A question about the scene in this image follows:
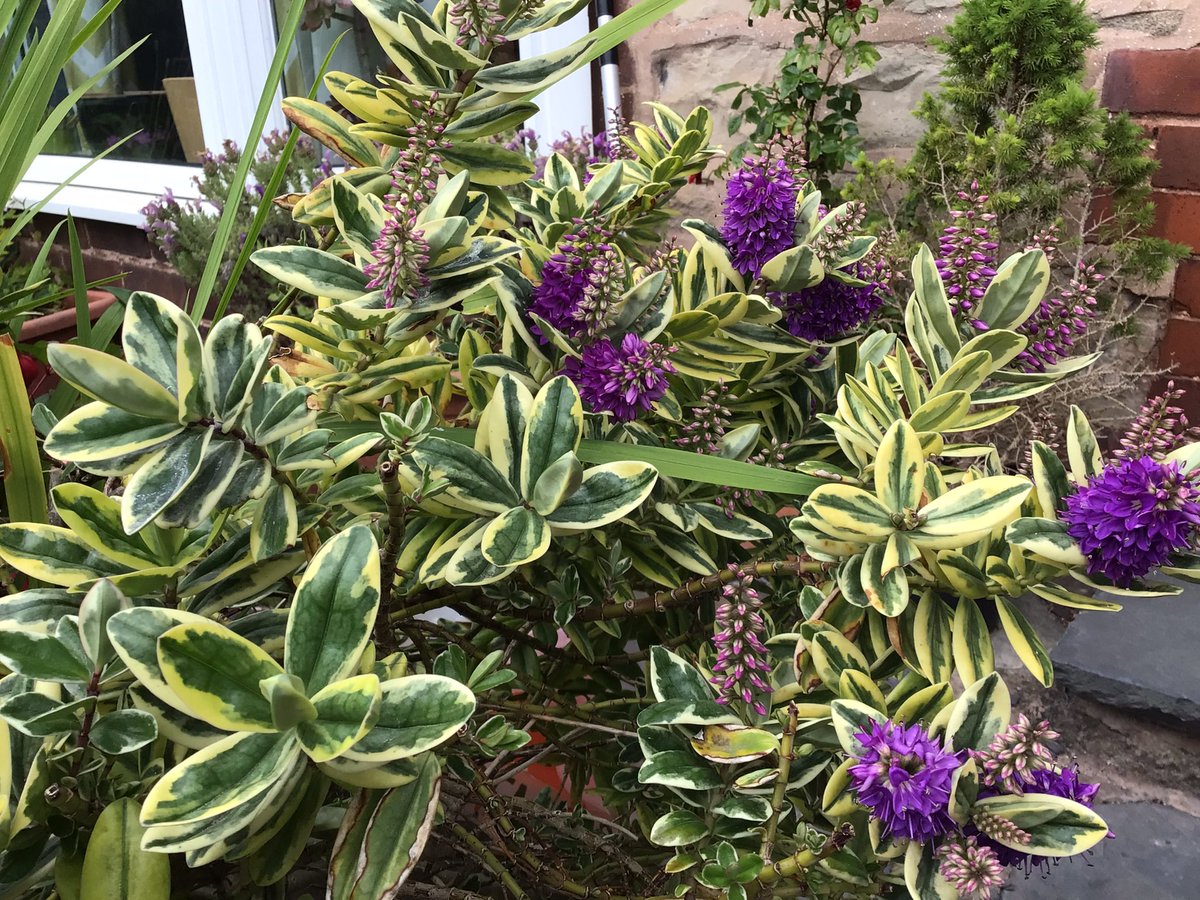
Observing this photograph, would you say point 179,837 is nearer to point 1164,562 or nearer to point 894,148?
point 1164,562

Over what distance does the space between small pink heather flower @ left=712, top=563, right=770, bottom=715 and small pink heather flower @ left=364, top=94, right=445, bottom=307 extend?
0.80 feet

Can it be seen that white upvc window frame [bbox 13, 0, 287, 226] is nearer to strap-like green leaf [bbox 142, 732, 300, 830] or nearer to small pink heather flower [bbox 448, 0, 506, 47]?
small pink heather flower [bbox 448, 0, 506, 47]

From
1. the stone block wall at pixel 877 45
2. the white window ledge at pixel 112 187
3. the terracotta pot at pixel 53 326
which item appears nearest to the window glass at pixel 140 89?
the white window ledge at pixel 112 187

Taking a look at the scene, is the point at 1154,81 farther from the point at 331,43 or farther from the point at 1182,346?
the point at 331,43

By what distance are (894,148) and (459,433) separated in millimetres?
1852

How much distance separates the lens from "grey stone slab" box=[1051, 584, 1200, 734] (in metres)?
1.35

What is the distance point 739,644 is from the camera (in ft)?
1.64

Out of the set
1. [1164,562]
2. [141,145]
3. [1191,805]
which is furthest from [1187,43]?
[141,145]

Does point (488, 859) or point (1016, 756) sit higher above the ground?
point (1016, 756)

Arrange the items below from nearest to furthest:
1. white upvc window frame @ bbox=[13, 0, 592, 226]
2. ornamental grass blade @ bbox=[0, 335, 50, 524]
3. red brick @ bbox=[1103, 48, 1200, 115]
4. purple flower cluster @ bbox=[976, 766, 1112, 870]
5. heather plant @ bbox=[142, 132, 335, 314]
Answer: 1. purple flower cluster @ bbox=[976, 766, 1112, 870]
2. ornamental grass blade @ bbox=[0, 335, 50, 524]
3. red brick @ bbox=[1103, 48, 1200, 115]
4. white upvc window frame @ bbox=[13, 0, 592, 226]
5. heather plant @ bbox=[142, 132, 335, 314]

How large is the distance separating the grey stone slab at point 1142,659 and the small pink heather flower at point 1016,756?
1.08 m

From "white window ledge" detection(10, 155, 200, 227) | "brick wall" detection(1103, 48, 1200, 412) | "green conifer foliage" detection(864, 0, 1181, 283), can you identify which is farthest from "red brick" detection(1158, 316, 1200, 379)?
"white window ledge" detection(10, 155, 200, 227)

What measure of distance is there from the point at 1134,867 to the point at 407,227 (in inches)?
48.5

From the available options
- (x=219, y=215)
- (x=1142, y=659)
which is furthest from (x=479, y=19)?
(x=219, y=215)
